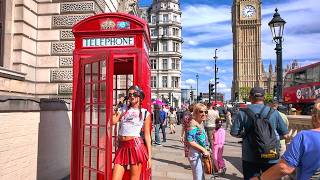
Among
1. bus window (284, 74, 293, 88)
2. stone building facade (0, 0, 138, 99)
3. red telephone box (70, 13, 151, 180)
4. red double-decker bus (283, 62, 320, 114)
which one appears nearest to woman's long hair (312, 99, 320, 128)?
red telephone box (70, 13, 151, 180)

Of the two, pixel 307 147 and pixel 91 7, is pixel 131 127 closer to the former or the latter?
pixel 307 147

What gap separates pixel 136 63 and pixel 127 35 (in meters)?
0.45

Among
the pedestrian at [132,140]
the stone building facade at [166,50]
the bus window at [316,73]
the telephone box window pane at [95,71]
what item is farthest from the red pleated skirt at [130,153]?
the stone building facade at [166,50]

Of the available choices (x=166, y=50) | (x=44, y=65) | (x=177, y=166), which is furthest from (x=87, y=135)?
(x=166, y=50)

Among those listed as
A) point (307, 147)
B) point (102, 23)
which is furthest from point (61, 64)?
point (307, 147)

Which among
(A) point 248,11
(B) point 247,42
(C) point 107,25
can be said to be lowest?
(C) point 107,25

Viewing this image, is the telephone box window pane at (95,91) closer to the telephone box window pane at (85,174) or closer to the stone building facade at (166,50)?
the telephone box window pane at (85,174)

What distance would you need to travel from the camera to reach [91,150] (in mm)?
6219

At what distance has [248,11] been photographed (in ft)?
468

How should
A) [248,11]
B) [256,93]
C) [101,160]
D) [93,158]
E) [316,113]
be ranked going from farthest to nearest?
[248,11] → [93,158] → [101,160] → [256,93] → [316,113]

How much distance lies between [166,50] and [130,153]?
87174 mm

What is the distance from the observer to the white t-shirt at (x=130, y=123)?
5594mm

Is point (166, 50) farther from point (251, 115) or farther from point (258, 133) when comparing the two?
point (258, 133)

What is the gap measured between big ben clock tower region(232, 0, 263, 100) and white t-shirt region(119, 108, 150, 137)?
137 metres
